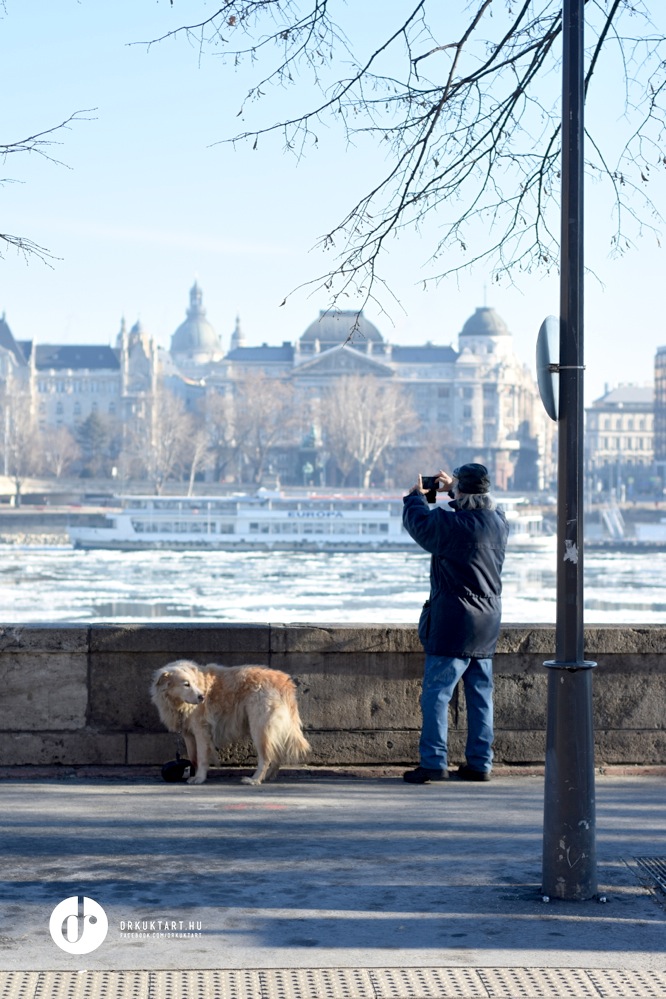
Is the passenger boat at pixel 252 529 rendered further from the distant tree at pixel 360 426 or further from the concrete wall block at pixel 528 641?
the concrete wall block at pixel 528 641

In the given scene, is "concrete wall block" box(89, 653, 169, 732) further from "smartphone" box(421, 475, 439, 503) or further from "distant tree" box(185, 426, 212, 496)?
"distant tree" box(185, 426, 212, 496)

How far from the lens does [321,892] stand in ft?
16.5

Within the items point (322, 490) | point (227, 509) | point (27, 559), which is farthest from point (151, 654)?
point (322, 490)

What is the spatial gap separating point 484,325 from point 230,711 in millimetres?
184082

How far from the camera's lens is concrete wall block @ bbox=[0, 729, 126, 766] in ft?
24.9

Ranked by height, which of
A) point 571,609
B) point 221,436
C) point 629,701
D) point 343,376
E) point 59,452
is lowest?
point 629,701

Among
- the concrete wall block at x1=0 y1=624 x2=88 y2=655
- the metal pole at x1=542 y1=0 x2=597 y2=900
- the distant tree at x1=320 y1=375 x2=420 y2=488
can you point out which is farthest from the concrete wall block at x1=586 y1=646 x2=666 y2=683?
the distant tree at x1=320 y1=375 x2=420 y2=488

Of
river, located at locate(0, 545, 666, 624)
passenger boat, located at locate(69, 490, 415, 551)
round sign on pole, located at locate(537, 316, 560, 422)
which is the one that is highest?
round sign on pole, located at locate(537, 316, 560, 422)

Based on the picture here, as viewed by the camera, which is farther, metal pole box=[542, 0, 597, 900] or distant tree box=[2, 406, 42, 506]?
distant tree box=[2, 406, 42, 506]

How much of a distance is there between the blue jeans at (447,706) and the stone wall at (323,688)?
1.64 ft

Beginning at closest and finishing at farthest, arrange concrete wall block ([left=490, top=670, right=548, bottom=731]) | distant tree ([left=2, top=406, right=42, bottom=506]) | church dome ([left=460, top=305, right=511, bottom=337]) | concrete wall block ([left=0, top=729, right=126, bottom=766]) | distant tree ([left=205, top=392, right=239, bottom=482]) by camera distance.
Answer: concrete wall block ([left=0, top=729, right=126, bottom=766]) → concrete wall block ([left=490, top=670, right=548, bottom=731]) → distant tree ([left=2, top=406, right=42, bottom=506]) → distant tree ([left=205, top=392, right=239, bottom=482]) → church dome ([left=460, top=305, right=511, bottom=337])

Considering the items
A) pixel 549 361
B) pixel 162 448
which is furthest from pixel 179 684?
pixel 162 448

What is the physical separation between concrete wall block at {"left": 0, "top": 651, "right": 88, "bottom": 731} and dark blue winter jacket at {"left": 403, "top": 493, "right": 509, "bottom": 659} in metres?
1.86

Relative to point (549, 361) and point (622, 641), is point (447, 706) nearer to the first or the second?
point (622, 641)
